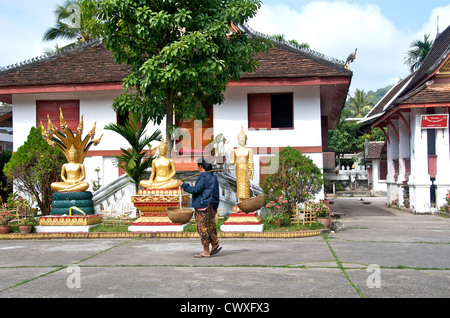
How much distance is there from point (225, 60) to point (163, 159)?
3.04 metres

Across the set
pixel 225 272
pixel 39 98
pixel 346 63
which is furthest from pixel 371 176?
pixel 225 272

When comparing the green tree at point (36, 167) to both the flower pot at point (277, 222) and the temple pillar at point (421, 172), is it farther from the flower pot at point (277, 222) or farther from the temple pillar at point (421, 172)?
the temple pillar at point (421, 172)

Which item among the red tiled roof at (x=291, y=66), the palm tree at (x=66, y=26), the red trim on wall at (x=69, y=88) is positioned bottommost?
the red trim on wall at (x=69, y=88)

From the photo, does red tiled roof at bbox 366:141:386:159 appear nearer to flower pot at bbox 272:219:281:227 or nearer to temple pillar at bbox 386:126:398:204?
temple pillar at bbox 386:126:398:204

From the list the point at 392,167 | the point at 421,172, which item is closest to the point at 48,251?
the point at 421,172

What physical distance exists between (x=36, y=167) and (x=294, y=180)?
23.5 feet

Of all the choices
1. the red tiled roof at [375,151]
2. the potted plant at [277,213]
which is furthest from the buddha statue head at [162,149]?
the red tiled roof at [375,151]

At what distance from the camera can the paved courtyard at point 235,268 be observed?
550cm

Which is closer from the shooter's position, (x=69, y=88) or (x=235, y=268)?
(x=235, y=268)

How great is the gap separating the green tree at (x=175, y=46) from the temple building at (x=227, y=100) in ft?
11.4

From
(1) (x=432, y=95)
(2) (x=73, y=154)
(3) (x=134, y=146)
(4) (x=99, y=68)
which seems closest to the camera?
(2) (x=73, y=154)

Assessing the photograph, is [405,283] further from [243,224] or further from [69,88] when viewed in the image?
[69,88]

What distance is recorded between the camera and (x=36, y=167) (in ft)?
42.9
